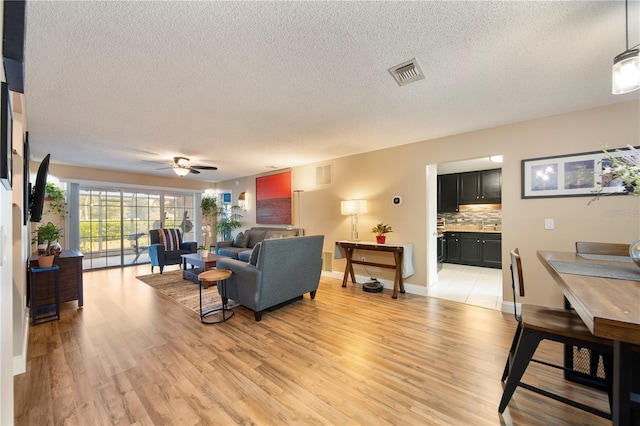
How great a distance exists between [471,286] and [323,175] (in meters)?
3.34

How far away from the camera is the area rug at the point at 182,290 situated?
3.37 meters

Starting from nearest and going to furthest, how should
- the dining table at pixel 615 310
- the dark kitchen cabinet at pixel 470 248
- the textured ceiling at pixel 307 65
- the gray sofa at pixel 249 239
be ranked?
the dining table at pixel 615 310, the textured ceiling at pixel 307 65, the gray sofa at pixel 249 239, the dark kitchen cabinet at pixel 470 248

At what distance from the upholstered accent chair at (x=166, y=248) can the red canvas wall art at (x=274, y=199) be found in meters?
1.79

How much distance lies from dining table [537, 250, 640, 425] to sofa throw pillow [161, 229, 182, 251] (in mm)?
6115

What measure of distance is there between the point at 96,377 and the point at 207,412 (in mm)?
1048

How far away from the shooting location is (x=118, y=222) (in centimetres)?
603

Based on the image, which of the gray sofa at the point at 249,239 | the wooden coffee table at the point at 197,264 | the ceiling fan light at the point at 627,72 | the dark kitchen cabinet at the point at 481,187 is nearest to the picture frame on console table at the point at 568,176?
the ceiling fan light at the point at 627,72

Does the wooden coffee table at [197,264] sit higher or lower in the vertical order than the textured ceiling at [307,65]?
lower

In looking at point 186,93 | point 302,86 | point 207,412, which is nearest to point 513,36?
point 302,86

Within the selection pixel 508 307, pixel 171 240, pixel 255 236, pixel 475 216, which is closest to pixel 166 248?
pixel 171 240

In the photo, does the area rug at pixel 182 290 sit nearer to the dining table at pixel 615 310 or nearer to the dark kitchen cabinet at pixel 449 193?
the dining table at pixel 615 310

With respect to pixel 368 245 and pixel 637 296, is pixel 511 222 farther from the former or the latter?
pixel 637 296

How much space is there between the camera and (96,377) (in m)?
1.86

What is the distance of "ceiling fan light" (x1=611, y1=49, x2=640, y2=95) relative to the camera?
1.27m
